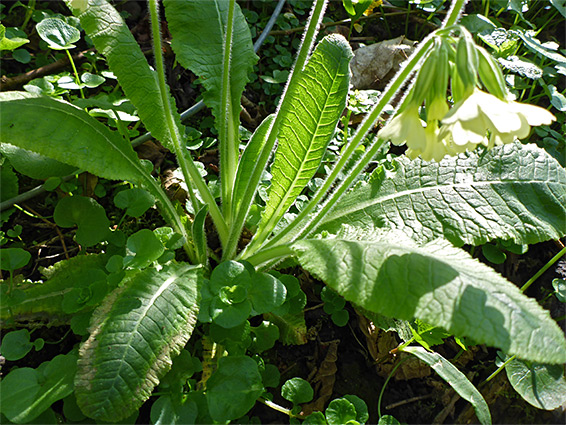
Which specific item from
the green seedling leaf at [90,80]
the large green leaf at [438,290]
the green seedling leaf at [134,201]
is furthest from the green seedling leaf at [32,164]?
the large green leaf at [438,290]

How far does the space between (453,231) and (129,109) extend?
1.55 meters

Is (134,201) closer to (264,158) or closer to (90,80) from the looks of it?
(264,158)

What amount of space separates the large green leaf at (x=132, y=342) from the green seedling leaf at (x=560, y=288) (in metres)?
1.60

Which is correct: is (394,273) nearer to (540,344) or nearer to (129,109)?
(540,344)

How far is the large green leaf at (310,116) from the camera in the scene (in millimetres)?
1990

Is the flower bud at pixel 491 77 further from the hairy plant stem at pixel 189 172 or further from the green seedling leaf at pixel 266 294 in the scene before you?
the hairy plant stem at pixel 189 172

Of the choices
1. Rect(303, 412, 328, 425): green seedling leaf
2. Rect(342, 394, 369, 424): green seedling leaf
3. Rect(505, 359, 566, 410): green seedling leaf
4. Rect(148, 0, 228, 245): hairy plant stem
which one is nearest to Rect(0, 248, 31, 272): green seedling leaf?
Rect(148, 0, 228, 245): hairy plant stem

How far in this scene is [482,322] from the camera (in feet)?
4.31

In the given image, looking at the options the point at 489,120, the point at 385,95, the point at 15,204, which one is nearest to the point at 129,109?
the point at 15,204

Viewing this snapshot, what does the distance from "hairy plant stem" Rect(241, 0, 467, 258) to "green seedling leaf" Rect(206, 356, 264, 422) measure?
537 mm

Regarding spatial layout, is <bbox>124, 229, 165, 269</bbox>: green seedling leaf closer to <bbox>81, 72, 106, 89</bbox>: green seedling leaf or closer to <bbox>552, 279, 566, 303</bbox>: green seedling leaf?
<bbox>81, 72, 106, 89</bbox>: green seedling leaf

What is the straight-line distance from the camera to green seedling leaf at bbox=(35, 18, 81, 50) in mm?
2344

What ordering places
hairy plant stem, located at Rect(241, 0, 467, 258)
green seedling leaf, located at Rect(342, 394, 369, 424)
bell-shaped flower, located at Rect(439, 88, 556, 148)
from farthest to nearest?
green seedling leaf, located at Rect(342, 394, 369, 424)
hairy plant stem, located at Rect(241, 0, 467, 258)
bell-shaped flower, located at Rect(439, 88, 556, 148)

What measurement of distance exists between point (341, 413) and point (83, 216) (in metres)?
1.24
